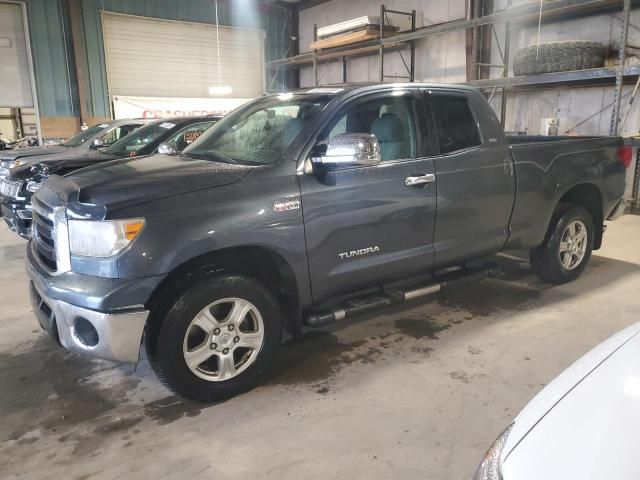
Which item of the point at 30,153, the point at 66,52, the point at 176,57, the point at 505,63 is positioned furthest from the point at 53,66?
the point at 505,63

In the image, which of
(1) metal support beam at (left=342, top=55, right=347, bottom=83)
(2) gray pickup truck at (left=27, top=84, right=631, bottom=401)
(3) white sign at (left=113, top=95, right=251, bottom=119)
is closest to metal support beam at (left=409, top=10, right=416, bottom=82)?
(1) metal support beam at (left=342, top=55, right=347, bottom=83)

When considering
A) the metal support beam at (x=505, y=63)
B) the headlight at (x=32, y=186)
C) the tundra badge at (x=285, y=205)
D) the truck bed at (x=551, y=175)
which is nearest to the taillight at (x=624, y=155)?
the truck bed at (x=551, y=175)

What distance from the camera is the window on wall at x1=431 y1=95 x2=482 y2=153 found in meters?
3.52

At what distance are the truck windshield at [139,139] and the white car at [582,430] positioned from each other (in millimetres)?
5893

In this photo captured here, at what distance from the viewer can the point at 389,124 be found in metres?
3.42

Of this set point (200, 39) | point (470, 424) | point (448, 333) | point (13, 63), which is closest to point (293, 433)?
point (470, 424)

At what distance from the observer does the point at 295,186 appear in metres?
2.82

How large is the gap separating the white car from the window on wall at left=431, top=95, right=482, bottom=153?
2106 millimetres

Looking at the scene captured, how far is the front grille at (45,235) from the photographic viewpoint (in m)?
2.67

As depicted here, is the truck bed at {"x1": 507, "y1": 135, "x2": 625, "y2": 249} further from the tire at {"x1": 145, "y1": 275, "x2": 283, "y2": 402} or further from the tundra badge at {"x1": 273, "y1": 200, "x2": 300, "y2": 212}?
the tire at {"x1": 145, "y1": 275, "x2": 283, "y2": 402}

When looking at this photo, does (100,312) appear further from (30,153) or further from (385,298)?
(30,153)

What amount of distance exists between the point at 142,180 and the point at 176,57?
13208mm

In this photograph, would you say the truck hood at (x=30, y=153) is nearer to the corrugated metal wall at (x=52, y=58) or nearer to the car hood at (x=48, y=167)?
the car hood at (x=48, y=167)

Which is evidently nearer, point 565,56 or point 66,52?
point 565,56
